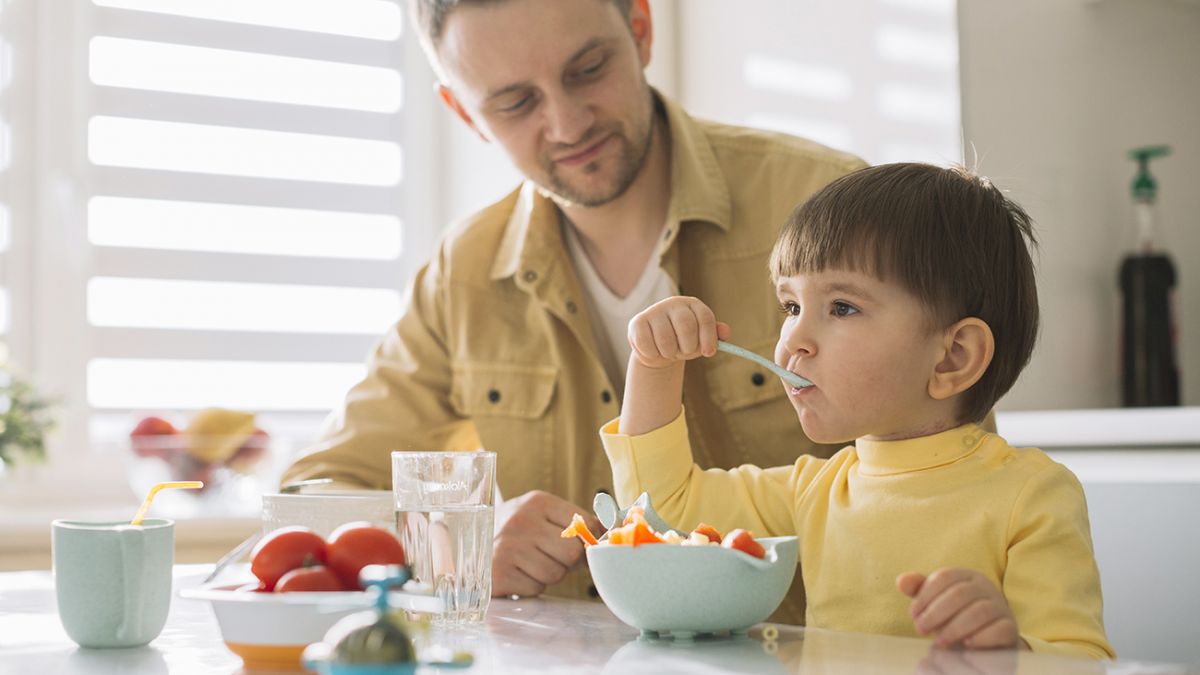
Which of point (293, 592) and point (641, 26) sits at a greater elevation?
point (641, 26)

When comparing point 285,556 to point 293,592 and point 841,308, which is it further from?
point 841,308

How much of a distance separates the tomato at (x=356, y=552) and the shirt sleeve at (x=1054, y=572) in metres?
0.46

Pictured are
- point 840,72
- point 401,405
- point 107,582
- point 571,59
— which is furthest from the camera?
point 840,72

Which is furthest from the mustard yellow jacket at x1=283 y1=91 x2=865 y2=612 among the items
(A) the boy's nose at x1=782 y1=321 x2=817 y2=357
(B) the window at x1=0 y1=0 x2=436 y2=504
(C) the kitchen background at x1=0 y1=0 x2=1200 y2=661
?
(B) the window at x1=0 y1=0 x2=436 y2=504

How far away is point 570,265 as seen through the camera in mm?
1854

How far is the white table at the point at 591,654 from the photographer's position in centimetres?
82

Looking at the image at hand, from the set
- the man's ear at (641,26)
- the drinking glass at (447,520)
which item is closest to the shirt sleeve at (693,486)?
the drinking glass at (447,520)

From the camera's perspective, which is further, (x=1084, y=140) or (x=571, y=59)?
(x=1084, y=140)

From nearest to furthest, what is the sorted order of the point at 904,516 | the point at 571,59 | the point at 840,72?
the point at 904,516 → the point at 571,59 → the point at 840,72

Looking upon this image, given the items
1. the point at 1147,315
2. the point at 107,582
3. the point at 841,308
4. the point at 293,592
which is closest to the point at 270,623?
the point at 293,592

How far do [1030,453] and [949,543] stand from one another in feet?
0.35

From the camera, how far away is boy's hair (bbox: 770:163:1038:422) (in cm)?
114

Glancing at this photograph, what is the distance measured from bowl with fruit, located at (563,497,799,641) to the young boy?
196 millimetres

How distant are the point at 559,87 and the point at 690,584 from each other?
924mm
